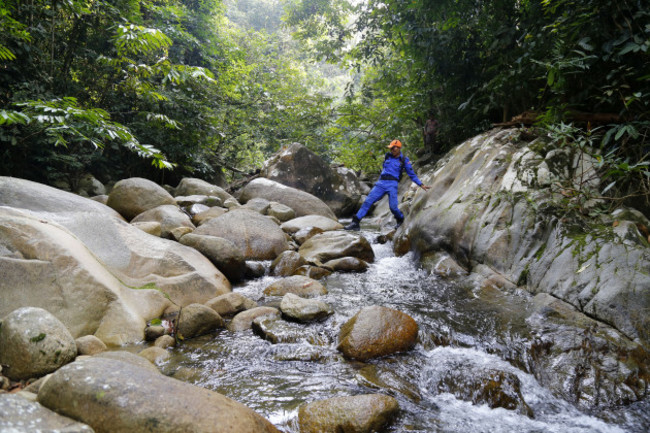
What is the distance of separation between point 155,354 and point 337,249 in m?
3.76

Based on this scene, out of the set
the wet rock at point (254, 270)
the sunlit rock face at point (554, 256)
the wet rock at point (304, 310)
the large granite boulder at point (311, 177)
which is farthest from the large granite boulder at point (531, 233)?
the large granite boulder at point (311, 177)

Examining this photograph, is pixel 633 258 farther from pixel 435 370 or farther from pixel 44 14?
pixel 44 14

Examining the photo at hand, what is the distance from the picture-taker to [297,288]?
4.74 m

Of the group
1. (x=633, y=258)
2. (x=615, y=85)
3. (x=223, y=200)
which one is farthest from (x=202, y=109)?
(x=633, y=258)

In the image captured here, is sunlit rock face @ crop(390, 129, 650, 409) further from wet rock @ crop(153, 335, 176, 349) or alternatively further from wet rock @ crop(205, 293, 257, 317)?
wet rock @ crop(153, 335, 176, 349)

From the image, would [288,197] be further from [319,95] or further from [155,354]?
[155,354]

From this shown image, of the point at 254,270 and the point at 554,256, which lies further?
the point at 254,270

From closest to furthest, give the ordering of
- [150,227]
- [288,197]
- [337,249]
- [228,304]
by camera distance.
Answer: [228,304]
[150,227]
[337,249]
[288,197]

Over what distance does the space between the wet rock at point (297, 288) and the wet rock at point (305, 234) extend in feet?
8.26

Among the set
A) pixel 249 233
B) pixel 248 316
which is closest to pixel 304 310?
pixel 248 316

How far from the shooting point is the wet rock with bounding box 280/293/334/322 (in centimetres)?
370

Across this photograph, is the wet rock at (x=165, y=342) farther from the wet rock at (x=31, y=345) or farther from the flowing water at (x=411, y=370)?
the wet rock at (x=31, y=345)

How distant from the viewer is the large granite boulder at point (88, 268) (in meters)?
2.92

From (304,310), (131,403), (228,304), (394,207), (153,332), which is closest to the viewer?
(131,403)
